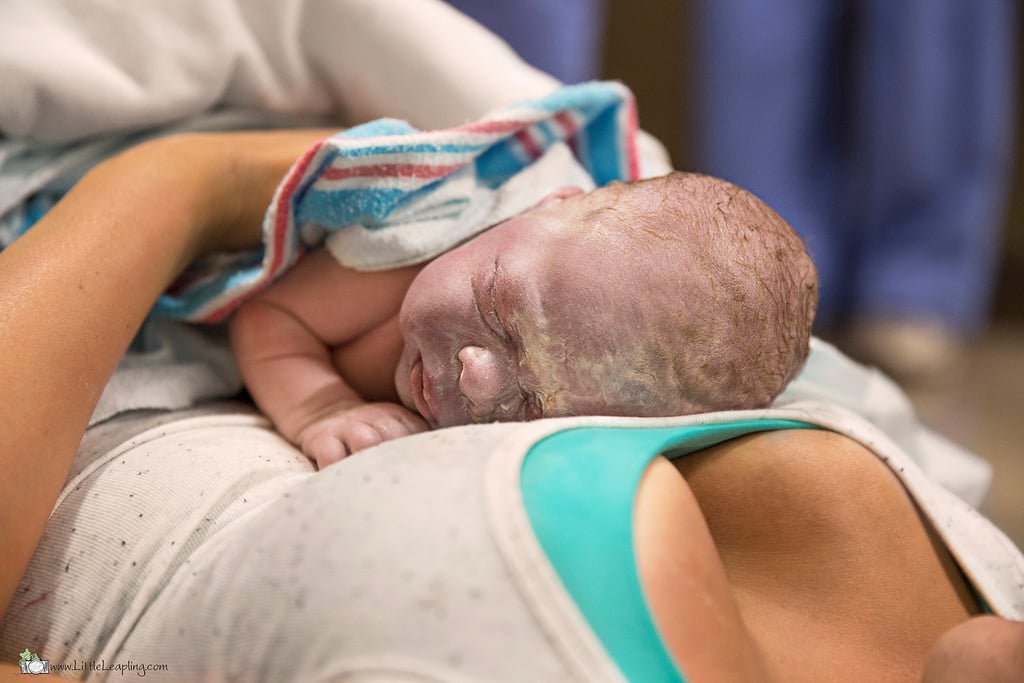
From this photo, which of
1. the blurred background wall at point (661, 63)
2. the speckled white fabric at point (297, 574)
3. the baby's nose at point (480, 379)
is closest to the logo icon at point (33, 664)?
the speckled white fabric at point (297, 574)

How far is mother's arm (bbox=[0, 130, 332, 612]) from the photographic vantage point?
624mm

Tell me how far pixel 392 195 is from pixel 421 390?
18 cm

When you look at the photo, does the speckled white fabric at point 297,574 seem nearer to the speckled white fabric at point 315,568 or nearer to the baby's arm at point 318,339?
the speckled white fabric at point 315,568

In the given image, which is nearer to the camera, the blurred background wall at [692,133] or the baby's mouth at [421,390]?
the baby's mouth at [421,390]

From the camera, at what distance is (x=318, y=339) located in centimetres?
91

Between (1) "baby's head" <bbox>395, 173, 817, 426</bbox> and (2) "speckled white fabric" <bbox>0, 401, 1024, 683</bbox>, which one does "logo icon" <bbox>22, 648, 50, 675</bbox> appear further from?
(1) "baby's head" <bbox>395, 173, 817, 426</bbox>

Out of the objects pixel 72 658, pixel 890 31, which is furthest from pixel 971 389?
pixel 72 658

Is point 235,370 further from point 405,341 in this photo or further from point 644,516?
point 644,516

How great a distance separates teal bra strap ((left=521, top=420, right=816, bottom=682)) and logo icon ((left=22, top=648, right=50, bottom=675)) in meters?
0.33

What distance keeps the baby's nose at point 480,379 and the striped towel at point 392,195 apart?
16cm

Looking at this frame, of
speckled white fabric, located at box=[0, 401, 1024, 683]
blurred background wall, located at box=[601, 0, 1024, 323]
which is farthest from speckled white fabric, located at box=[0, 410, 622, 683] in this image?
blurred background wall, located at box=[601, 0, 1024, 323]

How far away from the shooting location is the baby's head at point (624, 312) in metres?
0.71

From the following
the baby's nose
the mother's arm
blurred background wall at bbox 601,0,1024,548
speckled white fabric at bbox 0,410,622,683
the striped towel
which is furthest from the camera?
blurred background wall at bbox 601,0,1024,548

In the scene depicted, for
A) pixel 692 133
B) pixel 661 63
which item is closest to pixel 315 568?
pixel 692 133
